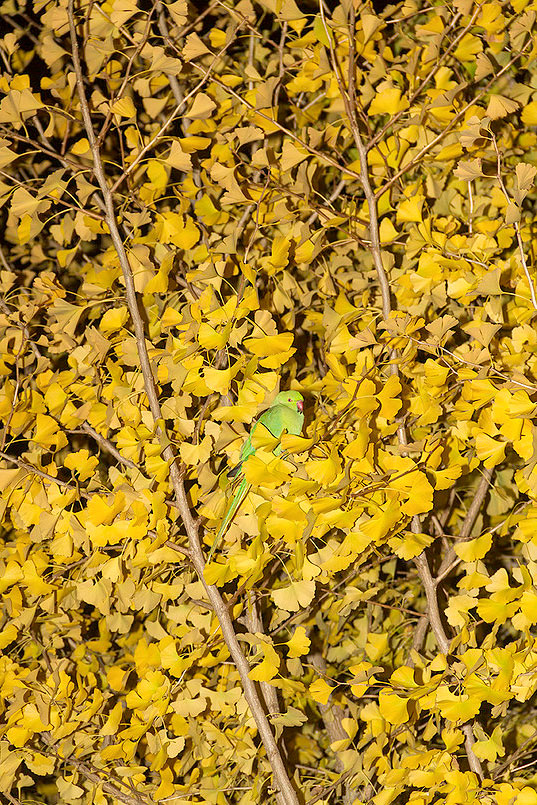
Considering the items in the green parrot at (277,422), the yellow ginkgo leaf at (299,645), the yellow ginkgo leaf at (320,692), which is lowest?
the yellow ginkgo leaf at (320,692)

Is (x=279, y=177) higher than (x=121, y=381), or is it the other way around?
(x=279, y=177)

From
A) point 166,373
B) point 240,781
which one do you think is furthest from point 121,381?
point 240,781

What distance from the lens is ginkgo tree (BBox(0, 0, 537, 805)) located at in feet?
2.00

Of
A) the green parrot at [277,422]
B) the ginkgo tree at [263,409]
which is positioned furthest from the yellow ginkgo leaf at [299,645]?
the green parrot at [277,422]

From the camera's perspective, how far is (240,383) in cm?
66

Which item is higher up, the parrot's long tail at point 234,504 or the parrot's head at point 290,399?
the parrot's head at point 290,399

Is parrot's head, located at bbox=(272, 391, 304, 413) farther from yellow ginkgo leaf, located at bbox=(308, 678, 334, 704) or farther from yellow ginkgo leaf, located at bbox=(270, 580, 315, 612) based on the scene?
yellow ginkgo leaf, located at bbox=(308, 678, 334, 704)

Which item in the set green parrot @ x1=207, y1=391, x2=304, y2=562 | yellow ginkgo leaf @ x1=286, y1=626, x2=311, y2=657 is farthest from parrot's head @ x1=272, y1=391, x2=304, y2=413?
yellow ginkgo leaf @ x1=286, y1=626, x2=311, y2=657

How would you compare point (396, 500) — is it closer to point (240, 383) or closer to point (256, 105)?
point (240, 383)

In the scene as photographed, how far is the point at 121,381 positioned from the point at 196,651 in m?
0.26

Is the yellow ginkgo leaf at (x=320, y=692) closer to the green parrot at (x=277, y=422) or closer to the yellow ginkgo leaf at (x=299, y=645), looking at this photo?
the yellow ginkgo leaf at (x=299, y=645)

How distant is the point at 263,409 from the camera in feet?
2.18

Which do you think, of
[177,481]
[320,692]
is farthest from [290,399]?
[320,692]

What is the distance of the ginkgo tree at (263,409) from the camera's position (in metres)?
0.61
